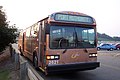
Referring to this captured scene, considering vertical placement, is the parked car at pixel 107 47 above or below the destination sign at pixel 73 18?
below

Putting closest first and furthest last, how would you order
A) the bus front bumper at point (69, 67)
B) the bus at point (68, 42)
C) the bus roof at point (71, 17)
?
the bus front bumper at point (69, 67) < the bus at point (68, 42) < the bus roof at point (71, 17)

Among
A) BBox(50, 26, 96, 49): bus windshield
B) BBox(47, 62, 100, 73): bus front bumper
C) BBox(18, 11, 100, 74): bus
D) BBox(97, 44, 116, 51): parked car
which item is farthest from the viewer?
BBox(97, 44, 116, 51): parked car

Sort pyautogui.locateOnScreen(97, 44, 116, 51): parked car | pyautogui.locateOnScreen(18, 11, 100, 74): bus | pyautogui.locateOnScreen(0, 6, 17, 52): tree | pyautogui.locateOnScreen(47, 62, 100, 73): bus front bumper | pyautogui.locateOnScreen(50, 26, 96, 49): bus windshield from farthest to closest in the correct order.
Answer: pyautogui.locateOnScreen(97, 44, 116, 51): parked car → pyautogui.locateOnScreen(0, 6, 17, 52): tree → pyautogui.locateOnScreen(50, 26, 96, 49): bus windshield → pyautogui.locateOnScreen(18, 11, 100, 74): bus → pyautogui.locateOnScreen(47, 62, 100, 73): bus front bumper

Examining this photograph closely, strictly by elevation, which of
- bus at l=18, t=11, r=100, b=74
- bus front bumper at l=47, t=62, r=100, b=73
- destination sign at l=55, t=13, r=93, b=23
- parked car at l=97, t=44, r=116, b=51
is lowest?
parked car at l=97, t=44, r=116, b=51

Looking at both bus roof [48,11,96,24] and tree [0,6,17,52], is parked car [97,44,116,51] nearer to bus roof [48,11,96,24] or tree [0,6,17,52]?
tree [0,6,17,52]

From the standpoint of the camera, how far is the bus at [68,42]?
1047 centimetres

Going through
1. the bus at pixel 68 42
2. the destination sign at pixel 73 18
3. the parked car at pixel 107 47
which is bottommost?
the parked car at pixel 107 47

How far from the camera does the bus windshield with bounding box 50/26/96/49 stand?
10.6 metres

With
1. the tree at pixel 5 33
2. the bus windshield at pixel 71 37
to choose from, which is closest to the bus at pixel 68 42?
the bus windshield at pixel 71 37

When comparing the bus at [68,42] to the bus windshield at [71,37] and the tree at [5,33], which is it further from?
the tree at [5,33]

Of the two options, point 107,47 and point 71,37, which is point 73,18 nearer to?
point 71,37

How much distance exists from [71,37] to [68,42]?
0.95ft

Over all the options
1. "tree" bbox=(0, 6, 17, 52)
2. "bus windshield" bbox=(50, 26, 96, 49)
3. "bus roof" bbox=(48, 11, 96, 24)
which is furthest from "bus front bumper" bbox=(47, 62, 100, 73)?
"tree" bbox=(0, 6, 17, 52)

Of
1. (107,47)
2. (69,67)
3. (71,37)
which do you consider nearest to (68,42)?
(71,37)
